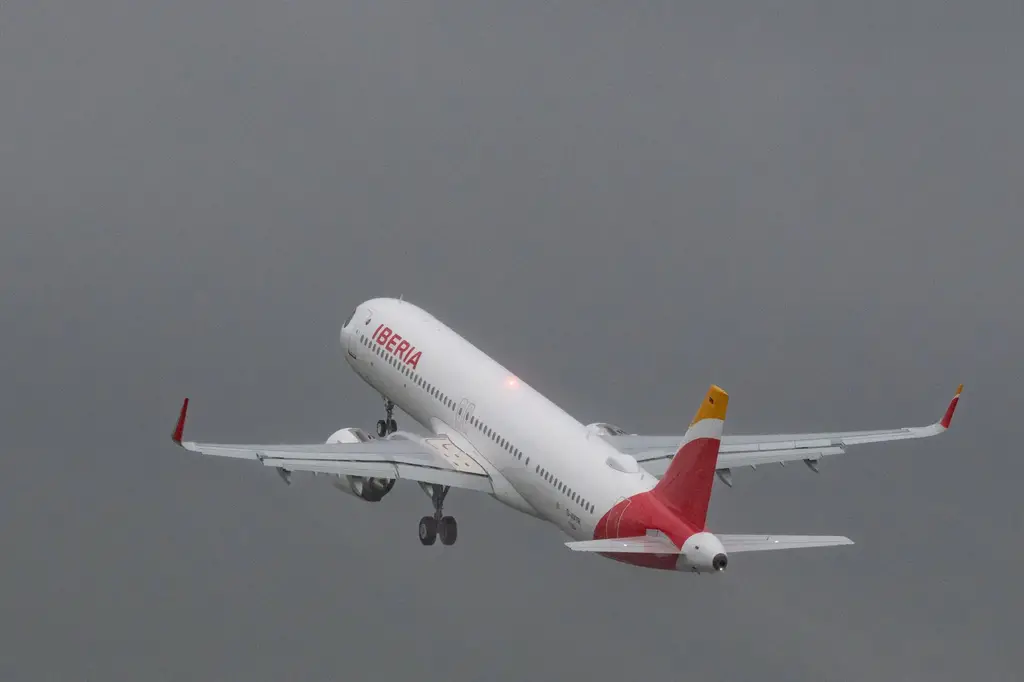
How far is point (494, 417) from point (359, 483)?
6944 millimetres

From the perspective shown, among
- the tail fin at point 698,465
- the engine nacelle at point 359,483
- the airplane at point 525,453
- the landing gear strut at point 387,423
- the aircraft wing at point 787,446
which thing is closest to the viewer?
the tail fin at point 698,465

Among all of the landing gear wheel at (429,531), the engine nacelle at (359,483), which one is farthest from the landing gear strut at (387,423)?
the landing gear wheel at (429,531)

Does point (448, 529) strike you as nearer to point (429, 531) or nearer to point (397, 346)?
point (429, 531)

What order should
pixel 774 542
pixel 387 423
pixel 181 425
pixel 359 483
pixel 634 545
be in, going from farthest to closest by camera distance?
pixel 387 423 → pixel 359 483 → pixel 181 425 → pixel 634 545 → pixel 774 542

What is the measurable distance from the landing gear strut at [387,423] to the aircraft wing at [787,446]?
14.0 m

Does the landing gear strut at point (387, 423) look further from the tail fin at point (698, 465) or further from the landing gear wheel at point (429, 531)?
the tail fin at point (698, 465)

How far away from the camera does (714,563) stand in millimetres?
88500

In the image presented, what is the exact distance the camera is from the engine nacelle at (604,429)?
108938mm

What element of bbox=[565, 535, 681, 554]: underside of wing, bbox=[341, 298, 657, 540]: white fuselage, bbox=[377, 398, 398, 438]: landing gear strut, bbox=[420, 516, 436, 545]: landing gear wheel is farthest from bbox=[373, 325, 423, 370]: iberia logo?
bbox=[565, 535, 681, 554]: underside of wing

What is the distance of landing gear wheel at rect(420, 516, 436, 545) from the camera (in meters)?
105

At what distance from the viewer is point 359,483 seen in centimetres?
10650

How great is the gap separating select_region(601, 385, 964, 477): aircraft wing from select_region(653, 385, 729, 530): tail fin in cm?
1273

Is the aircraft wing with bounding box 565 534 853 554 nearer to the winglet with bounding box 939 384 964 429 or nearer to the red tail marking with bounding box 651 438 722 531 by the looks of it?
the red tail marking with bounding box 651 438 722 531

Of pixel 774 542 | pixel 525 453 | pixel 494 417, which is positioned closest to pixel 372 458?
pixel 494 417
